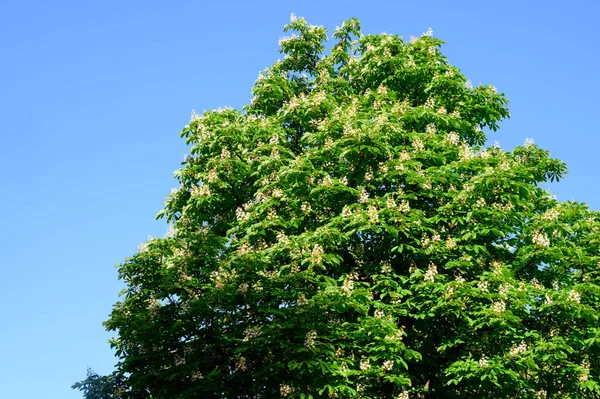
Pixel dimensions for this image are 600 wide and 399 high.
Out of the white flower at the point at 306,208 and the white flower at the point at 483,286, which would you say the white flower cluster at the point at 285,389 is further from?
the white flower at the point at 483,286

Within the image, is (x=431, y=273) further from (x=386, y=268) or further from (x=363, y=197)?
(x=363, y=197)

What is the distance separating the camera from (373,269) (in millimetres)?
16781

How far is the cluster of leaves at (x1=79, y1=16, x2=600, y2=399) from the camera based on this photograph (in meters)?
14.4

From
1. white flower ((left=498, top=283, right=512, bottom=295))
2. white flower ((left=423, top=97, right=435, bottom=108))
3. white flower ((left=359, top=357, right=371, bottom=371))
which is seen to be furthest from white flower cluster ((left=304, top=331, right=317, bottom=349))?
white flower ((left=423, top=97, right=435, bottom=108))

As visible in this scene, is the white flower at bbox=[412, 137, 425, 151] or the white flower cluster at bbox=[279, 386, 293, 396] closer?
the white flower cluster at bbox=[279, 386, 293, 396]

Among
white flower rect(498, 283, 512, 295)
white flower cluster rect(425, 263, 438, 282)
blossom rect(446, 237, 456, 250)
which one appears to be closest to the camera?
white flower rect(498, 283, 512, 295)

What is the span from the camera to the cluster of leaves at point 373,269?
14438 mm

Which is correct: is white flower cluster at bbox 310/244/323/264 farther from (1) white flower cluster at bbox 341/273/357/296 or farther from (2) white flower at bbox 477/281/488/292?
(2) white flower at bbox 477/281/488/292

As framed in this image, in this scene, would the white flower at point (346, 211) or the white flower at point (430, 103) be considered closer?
the white flower at point (346, 211)

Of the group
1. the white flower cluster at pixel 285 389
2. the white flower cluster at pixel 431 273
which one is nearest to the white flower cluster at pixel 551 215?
the white flower cluster at pixel 431 273

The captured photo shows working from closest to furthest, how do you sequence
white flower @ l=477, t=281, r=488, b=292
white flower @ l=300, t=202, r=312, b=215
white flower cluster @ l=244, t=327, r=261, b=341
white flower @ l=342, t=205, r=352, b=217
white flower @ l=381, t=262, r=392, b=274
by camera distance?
white flower cluster @ l=244, t=327, r=261, b=341 < white flower @ l=477, t=281, r=488, b=292 < white flower @ l=342, t=205, r=352, b=217 < white flower @ l=381, t=262, r=392, b=274 < white flower @ l=300, t=202, r=312, b=215

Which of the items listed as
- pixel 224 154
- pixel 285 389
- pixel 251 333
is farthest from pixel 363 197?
pixel 285 389

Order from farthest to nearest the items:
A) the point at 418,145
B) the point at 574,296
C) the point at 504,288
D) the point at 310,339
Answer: the point at 418,145 → the point at 574,296 → the point at 504,288 → the point at 310,339

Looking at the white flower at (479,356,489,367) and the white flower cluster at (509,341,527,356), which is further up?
the white flower cluster at (509,341,527,356)
